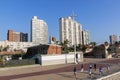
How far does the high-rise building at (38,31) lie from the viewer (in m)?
155

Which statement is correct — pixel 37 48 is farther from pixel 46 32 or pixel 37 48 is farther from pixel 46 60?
pixel 46 32

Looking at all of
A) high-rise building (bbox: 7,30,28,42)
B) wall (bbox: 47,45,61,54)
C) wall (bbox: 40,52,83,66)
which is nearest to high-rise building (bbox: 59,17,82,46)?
wall (bbox: 47,45,61,54)

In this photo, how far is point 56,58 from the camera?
4828 centimetres

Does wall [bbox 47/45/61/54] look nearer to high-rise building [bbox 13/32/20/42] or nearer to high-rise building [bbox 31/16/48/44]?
high-rise building [bbox 31/16/48/44]

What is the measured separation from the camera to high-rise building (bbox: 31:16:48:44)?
155 metres

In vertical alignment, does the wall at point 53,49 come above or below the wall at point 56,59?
above

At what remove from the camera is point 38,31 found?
513 feet

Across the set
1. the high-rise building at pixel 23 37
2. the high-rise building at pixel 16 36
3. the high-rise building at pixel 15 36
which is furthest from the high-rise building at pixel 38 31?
the high-rise building at pixel 23 37

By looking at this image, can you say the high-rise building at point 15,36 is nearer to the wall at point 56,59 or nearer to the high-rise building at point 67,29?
the high-rise building at point 67,29

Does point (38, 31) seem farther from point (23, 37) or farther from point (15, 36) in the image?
point (23, 37)

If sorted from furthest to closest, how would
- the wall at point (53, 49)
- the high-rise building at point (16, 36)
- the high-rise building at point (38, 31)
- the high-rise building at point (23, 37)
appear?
1. the high-rise building at point (23, 37)
2. the high-rise building at point (16, 36)
3. the high-rise building at point (38, 31)
4. the wall at point (53, 49)

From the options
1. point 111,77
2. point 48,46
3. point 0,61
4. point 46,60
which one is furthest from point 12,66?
point 111,77

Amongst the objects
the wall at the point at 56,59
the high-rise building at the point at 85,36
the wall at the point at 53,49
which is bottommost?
the wall at the point at 56,59

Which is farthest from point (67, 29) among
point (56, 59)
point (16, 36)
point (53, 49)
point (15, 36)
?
point (16, 36)
